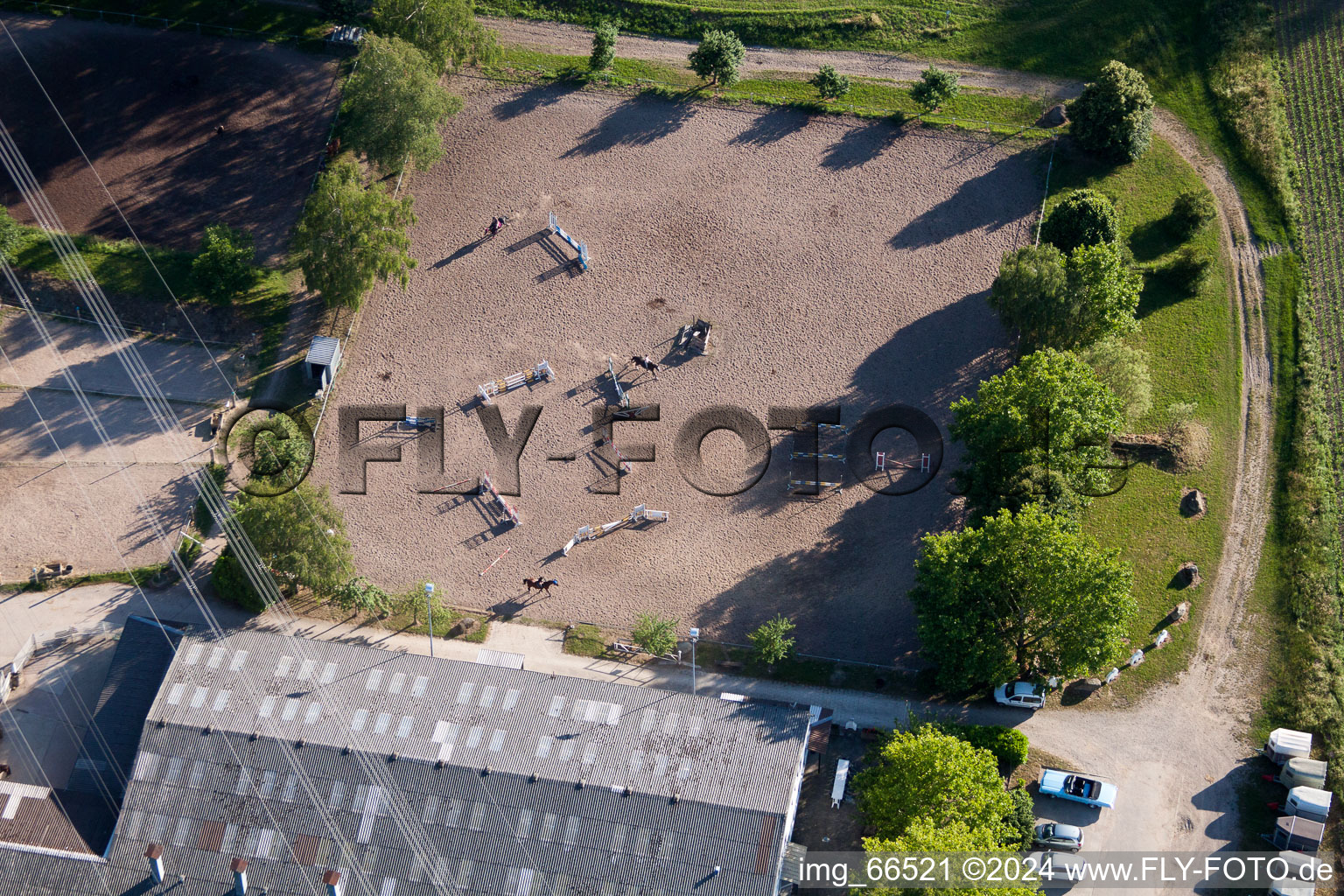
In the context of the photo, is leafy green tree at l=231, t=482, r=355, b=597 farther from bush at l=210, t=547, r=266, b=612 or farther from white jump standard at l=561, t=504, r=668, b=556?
white jump standard at l=561, t=504, r=668, b=556

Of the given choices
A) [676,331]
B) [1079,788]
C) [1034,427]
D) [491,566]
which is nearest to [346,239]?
[676,331]

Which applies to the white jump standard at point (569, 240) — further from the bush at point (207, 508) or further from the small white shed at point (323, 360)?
the bush at point (207, 508)

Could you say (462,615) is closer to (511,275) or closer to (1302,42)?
(511,275)

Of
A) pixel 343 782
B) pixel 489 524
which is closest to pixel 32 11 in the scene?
pixel 489 524

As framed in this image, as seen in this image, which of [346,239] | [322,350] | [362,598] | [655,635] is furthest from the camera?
[322,350]

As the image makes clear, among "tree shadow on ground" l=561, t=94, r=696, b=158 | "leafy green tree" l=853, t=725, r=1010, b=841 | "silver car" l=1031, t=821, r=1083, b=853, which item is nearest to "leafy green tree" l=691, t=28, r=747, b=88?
"tree shadow on ground" l=561, t=94, r=696, b=158

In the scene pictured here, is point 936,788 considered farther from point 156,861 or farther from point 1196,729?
point 156,861

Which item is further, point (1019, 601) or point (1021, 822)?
point (1019, 601)
